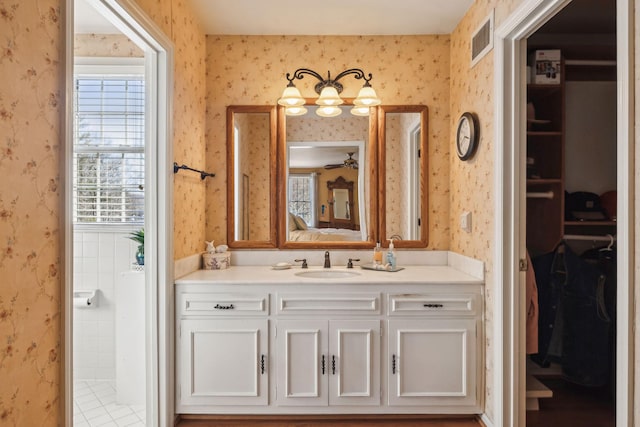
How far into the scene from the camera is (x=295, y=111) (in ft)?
9.77

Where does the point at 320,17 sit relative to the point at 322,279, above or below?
above

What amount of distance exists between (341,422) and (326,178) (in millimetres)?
1609

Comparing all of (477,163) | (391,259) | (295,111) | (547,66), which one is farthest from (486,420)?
(295,111)

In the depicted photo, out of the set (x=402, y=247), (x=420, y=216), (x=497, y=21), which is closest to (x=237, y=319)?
(x=402, y=247)

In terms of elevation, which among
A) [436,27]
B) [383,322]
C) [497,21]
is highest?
[436,27]

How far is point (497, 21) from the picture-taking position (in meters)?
2.18

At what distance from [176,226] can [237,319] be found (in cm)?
66

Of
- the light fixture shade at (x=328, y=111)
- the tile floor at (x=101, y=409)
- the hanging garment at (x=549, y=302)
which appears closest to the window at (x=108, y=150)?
the tile floor at (x=101, y=409)

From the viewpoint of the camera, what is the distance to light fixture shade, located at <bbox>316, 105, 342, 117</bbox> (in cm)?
296

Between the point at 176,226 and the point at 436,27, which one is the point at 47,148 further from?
the point at 436,27

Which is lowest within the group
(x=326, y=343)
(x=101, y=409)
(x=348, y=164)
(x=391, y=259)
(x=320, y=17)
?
(x=101, y=409)

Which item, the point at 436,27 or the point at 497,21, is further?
the point at 436,27

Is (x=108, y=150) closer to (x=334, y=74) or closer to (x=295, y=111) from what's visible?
(x=295, y=111)

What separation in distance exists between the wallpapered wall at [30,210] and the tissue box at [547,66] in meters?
2.64
